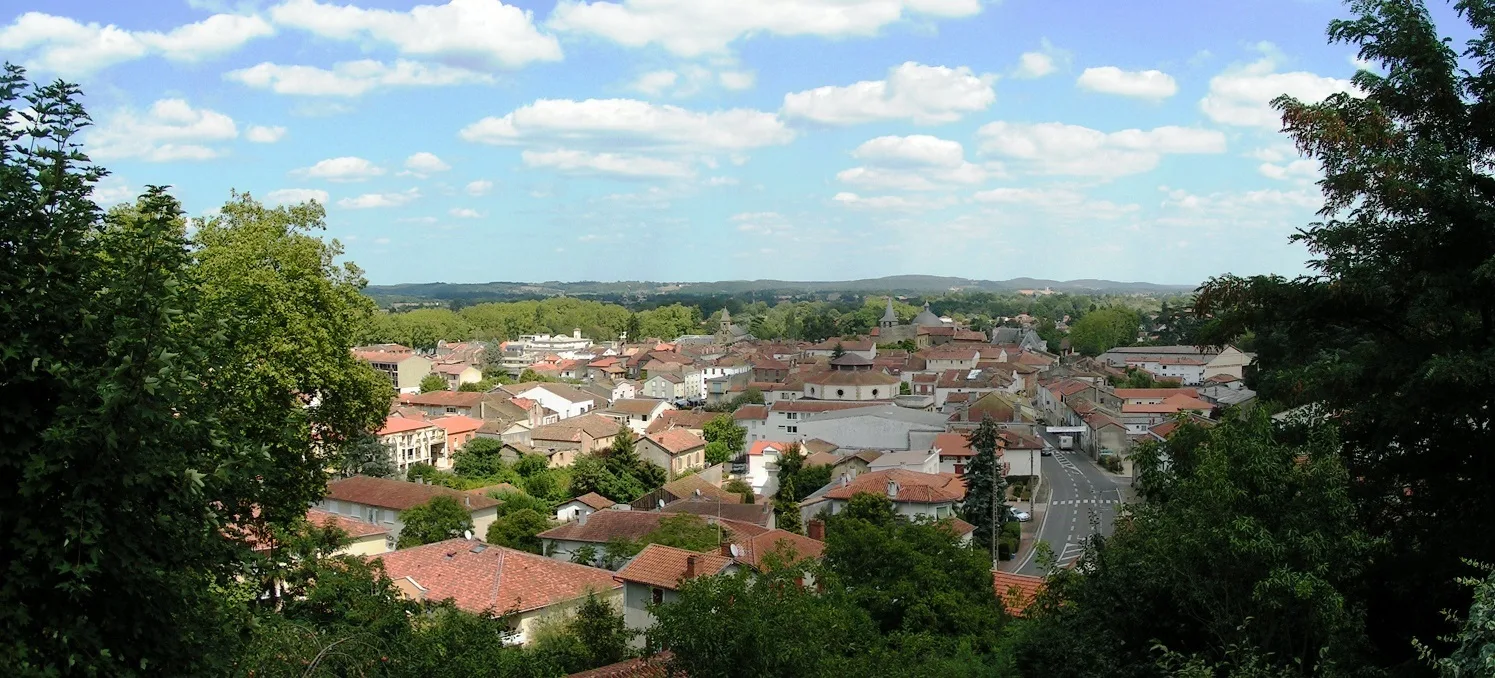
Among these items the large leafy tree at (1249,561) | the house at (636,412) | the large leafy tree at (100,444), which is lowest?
the house at (636,412)

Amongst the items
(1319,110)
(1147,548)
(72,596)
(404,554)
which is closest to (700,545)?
(404,554)

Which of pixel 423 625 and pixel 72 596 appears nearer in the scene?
pixel 72 596

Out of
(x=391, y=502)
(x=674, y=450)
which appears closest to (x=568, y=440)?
(x=674, y=450)

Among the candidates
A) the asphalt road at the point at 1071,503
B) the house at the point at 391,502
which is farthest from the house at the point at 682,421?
the house at the point at 391,502

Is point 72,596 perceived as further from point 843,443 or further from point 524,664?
point 843,443

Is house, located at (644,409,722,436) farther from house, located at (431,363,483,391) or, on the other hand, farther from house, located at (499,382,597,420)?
house, located at (431,363,483,391)

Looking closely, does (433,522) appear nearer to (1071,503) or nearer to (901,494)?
(901,494)

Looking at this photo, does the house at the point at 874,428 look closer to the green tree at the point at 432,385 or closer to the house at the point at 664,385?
the house at the point at 664,385
